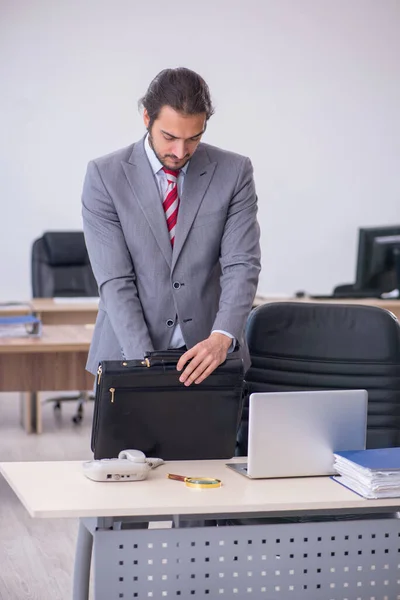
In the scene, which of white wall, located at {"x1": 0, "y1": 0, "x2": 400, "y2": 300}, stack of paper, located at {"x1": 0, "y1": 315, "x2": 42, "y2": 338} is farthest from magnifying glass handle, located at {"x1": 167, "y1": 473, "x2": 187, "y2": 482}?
white wall, located at {"x1": 0, "y1": 0, "x2": 400, "y2": 300}

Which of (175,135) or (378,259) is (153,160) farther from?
(378,259)

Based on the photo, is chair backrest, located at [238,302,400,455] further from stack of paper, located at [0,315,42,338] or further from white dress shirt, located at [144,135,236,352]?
stack of paper, located at [0,315,42,338]

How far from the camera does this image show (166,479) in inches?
93.4

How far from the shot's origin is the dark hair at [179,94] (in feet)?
8.47

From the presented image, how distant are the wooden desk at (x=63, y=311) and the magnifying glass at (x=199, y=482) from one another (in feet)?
12.3

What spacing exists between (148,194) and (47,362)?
2.32 meters

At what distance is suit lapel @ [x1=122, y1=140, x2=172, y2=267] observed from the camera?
2.75 metres

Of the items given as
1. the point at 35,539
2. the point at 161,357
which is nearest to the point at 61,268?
the point at 35,539

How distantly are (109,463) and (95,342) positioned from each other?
0.64 metres

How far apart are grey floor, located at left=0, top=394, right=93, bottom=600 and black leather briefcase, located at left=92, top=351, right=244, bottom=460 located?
43.9 inches

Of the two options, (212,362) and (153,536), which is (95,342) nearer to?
(212,362)

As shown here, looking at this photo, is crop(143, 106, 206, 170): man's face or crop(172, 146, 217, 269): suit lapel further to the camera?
crop(172, 146, 217, 269): suit lapel

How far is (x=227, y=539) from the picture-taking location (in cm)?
222

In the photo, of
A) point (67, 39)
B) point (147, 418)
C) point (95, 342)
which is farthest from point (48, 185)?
point (147, 418)
